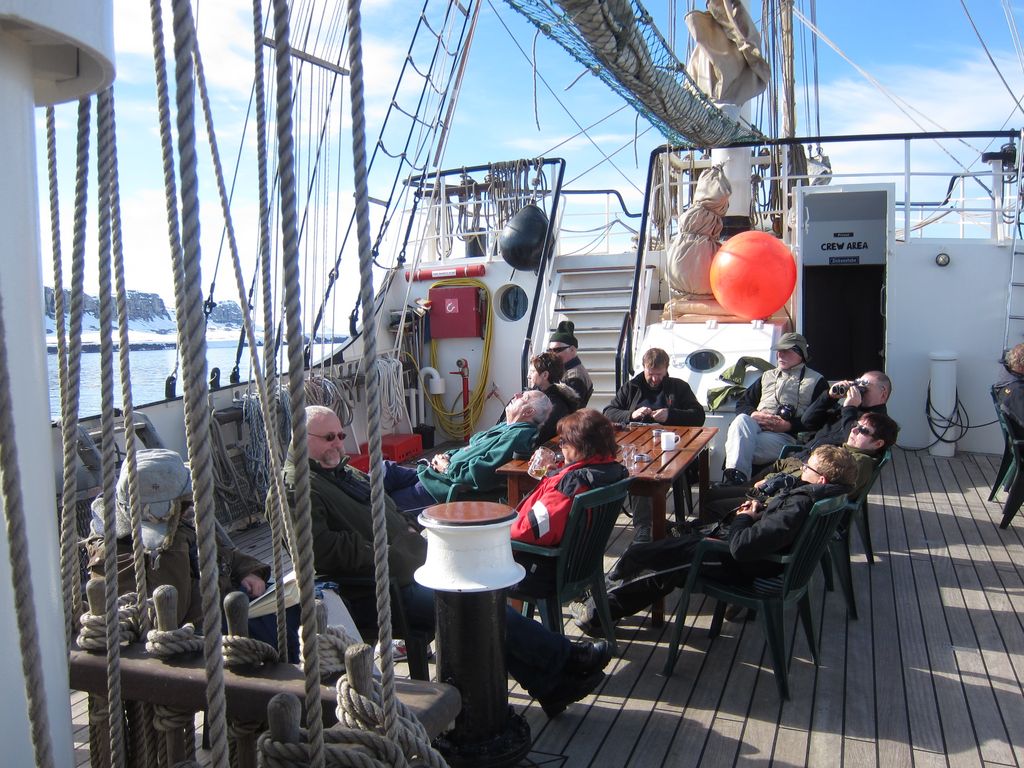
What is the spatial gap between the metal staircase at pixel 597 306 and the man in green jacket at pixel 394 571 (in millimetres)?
4497

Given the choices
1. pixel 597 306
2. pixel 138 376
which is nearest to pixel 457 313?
pixel 597 306

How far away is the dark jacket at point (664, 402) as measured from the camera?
497cm

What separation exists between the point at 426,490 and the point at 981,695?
7.44ft

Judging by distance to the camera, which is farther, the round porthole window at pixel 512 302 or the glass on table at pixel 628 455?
the round porthole window at pixel 512 302

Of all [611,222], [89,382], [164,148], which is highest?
[611,222]

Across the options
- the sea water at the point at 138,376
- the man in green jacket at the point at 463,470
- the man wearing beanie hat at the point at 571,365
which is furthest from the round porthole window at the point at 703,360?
the sea water at the point at 138,376

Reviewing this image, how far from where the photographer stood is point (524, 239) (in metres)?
7.83

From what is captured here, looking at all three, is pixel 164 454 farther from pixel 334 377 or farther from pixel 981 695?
pixel 334 377

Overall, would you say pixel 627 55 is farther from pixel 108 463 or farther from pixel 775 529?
pixel 108 463

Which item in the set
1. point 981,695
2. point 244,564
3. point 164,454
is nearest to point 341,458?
point 244,564

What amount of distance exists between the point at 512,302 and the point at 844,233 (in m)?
3.80

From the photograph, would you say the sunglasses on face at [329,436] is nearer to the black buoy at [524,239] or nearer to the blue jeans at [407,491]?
the blue jeans at [407,491]

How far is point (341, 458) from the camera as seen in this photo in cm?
286

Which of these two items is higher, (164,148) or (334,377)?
(164,148)
